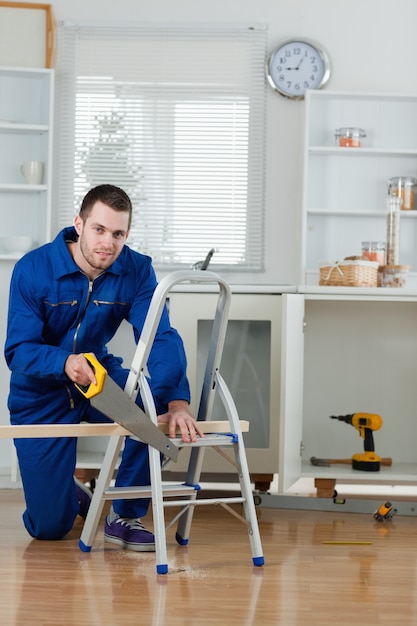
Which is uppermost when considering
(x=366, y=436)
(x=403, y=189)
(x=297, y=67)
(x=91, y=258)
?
(x=297, y=67)

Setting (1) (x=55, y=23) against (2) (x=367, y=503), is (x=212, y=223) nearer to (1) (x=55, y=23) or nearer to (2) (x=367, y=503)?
(1) (x=55, y=23)

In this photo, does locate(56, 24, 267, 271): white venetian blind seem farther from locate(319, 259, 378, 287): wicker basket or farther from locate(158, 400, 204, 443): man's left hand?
locate(158, 400, 204, 443): man's left hand

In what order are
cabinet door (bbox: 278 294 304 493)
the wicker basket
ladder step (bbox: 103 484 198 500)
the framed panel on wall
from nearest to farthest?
ladder step (bbox: 103 484 198 500) → cabinet door (bbox: 278 294 304 493) → the wicker basket → the framed panel on wall

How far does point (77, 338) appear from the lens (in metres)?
2.78

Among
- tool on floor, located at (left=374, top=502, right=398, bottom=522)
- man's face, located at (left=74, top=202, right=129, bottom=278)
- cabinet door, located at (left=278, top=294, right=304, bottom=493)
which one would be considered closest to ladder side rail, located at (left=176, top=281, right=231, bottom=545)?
man's face, located at (left=74, top=202, right=129, bottom=278)

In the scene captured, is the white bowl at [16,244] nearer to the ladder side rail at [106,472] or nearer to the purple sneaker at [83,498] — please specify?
the purple sneaker at [83,498]

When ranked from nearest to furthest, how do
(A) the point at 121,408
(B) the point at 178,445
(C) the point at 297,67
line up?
(A) the point at 121,408 → (B) the point at 178,445 → (C) the point at 297,67

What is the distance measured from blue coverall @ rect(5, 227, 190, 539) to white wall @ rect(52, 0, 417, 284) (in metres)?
1.56

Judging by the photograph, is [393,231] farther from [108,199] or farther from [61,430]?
[61,430]

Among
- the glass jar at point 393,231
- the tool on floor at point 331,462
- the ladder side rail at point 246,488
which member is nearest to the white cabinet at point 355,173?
the glass jar at point 393,231

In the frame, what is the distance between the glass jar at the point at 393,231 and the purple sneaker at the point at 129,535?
1804 mm

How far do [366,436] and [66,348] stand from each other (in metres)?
1.60

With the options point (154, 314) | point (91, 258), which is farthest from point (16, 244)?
point (154, 314)

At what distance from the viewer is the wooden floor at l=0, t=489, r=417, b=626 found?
2068 millimetres
